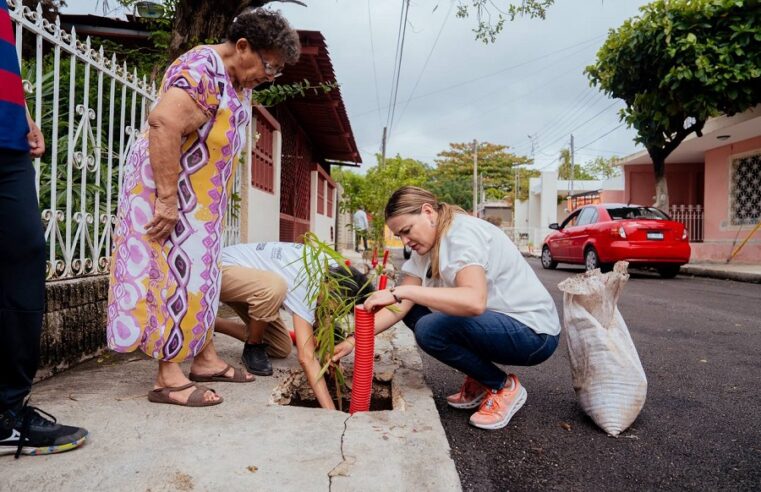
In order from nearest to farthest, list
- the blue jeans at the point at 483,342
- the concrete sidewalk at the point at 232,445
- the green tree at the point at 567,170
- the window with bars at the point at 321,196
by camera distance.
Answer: the concrete sidewalk at the point at 232,445
the blue jeans at the point at 483,342
the window with bars at the point at 321,196
the green tree at the point at 567,170

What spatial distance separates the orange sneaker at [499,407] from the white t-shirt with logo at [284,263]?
876 millimetres

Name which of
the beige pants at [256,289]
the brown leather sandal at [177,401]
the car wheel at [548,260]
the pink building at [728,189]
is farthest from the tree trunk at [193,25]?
the pink building at [728,189]

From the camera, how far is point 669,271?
34.1 feet

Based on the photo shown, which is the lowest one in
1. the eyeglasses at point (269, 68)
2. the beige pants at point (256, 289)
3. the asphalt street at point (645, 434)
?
the asphalt street at point (645, 434)

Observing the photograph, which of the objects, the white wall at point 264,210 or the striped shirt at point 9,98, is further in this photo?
the white wall at point 264,210

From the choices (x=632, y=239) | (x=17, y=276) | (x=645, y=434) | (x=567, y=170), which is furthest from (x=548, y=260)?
(x=567, y=170)

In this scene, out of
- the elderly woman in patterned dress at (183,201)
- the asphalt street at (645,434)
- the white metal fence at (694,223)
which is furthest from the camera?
the white metal fence at (694,223)

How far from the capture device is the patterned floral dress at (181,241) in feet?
7.16

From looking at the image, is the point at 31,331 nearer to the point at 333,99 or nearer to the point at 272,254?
the point at 272,254

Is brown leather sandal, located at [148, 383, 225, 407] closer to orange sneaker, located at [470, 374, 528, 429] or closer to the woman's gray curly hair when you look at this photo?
orange sneaker, located at [470, 374, 528, 429]

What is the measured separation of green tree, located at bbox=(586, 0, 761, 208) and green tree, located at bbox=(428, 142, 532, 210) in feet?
152

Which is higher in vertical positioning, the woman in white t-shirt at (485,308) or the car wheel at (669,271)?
the woman in white t-shirt at (485,308)

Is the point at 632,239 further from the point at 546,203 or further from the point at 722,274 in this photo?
the point at 546,203

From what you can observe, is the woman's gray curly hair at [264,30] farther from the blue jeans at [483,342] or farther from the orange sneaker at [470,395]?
the orange sneaker at [470,395]
